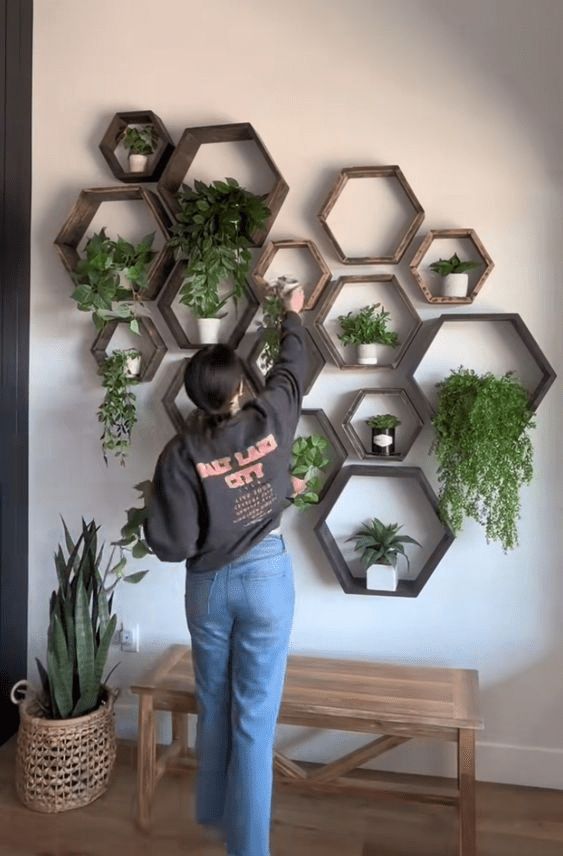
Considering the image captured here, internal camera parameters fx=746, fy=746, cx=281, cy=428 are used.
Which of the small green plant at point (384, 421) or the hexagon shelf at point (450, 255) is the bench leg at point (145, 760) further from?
the hexagon shelf at point (450, 255)

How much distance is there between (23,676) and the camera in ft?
9.32

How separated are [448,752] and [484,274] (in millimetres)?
1610

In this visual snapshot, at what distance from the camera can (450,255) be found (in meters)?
2.49

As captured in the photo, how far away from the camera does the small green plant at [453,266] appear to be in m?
2.39

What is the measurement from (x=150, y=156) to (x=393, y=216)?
890 mm

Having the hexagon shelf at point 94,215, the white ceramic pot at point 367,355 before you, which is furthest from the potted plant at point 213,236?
the white ceramic pot at point 367,355

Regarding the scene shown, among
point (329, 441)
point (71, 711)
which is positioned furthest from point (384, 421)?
point (71, 711)

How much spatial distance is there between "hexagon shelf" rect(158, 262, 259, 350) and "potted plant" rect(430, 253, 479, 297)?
0.63m

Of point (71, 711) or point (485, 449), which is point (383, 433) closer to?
point (485, 449)

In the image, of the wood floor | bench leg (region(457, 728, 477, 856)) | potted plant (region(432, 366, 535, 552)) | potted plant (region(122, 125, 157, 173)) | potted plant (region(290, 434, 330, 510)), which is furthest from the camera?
potted plant (region(122, 125, 157, 173))

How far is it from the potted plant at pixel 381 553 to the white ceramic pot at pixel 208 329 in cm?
84

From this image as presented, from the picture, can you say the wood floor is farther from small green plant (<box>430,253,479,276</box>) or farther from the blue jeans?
small green plant (<box>430,253,479,276</box>)

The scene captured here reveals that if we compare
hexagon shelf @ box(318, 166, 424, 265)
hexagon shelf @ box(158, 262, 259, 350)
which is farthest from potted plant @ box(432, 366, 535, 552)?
hexagon shelf @ box(158, 262, 259, 350)

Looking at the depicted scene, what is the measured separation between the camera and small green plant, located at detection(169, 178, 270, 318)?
7.97 ft
